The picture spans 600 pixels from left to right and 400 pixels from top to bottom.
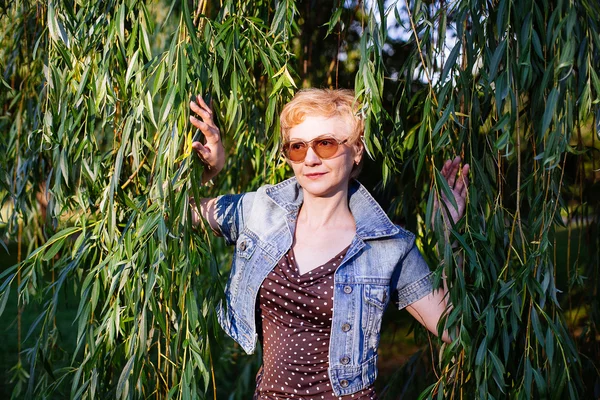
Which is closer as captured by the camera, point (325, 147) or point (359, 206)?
point (325, 147)

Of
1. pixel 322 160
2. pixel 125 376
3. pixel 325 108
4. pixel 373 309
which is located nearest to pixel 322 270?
pixel 373 309

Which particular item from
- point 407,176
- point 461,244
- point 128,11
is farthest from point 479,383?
point 407,176

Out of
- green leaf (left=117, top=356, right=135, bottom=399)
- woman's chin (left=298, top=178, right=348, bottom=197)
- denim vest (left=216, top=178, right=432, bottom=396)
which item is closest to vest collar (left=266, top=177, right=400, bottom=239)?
denim vest (left=216, top=178, right=432, bottom=396)

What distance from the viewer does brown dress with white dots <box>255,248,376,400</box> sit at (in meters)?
1.79

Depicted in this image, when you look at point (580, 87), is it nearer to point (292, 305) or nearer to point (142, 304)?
point (292, 305)

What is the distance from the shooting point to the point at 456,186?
1878 mm

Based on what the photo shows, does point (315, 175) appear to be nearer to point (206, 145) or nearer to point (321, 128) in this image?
point (321, 128)

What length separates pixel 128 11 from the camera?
1906 mm

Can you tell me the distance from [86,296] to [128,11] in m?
0.69

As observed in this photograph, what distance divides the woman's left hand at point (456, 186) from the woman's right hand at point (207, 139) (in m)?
0.52

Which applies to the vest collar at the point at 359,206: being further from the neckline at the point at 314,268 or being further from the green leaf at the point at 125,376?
the green leaf at the point at 125,376

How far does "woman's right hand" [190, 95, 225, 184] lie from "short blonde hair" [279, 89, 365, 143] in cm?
17

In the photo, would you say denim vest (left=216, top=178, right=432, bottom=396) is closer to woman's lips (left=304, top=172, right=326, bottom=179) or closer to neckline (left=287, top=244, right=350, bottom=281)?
neckline (left=287, top=244, right=350, bottom=281)

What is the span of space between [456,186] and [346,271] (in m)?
0.34
